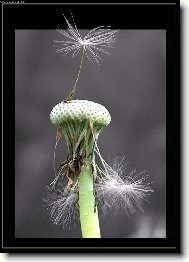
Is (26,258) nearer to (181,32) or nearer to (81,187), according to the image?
(81,187)

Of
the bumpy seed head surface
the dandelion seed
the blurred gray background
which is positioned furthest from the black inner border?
the bumpy seed head surface

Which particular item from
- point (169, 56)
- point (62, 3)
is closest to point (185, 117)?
point (169, 56)

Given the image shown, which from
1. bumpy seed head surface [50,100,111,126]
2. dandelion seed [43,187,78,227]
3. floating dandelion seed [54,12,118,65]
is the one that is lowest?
dandelion seed [43,187,78,227]

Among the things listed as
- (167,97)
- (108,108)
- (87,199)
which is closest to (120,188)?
(87,199)

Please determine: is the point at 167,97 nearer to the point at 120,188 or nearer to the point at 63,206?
the point at 120,188

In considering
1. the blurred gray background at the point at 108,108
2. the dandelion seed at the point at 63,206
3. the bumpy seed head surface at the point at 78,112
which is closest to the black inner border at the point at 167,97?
the blurred gray background at the point at 108,108

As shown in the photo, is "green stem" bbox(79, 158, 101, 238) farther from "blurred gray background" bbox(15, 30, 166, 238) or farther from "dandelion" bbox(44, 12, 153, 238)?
"blurred gray background" bbox(15, 30, 166, 238)
